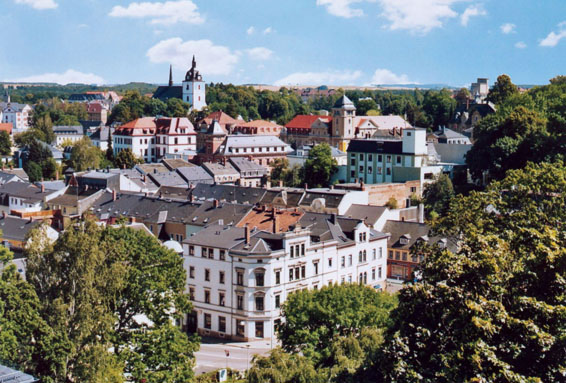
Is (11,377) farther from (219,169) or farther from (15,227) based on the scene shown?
(219,169)

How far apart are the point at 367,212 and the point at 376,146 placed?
24112 millimetres

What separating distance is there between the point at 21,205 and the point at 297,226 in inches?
1369

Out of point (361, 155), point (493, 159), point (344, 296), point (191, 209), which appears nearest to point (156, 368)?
point (344, 296)

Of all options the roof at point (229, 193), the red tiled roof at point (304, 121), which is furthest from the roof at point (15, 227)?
the red tiled roof at point (304, 121)

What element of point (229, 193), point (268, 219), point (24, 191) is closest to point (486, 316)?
point (268, 219)

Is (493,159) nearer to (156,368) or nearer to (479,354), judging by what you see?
(156,368)

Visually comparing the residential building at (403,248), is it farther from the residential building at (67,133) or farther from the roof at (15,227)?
the residential building at (67,133)

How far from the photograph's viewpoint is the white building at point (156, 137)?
119m

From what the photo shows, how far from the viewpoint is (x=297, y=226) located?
1817 inches

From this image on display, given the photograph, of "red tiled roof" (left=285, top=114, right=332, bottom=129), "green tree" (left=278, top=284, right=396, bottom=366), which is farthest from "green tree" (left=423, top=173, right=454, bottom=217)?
"red tiled roof" (left=285, top=114, right=332, bottom=129)

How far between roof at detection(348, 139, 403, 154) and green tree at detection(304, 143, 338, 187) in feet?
8.93

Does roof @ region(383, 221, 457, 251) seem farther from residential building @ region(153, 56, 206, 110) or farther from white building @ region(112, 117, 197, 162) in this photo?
residential building @ region(153, 56, 206, 110)

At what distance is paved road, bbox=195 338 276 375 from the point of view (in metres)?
40.5

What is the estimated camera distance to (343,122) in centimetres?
11619
